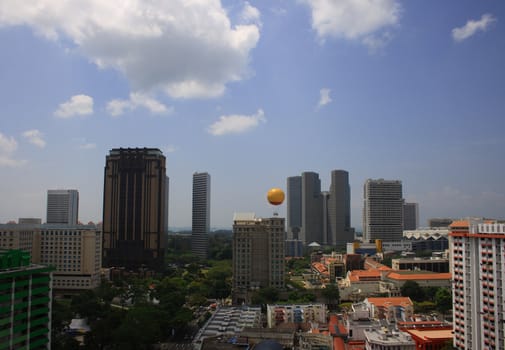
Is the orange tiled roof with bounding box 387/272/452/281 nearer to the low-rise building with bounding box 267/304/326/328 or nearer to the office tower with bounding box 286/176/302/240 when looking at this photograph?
the low-rise building with bounding box 267/304/326/328

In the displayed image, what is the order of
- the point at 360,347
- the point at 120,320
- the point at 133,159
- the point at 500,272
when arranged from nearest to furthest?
the point at 500,272
the point at 360,347
the point at 120,320
the point at 133,159

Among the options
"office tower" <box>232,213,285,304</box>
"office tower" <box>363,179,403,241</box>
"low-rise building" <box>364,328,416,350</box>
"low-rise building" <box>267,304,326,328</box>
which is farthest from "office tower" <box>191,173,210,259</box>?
"low-rise building" <box>364,328,416,350</box>

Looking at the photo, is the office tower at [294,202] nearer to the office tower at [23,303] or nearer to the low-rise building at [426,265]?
the low-rise building at [426,265]

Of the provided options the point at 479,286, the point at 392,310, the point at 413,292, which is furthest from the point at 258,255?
the point at 479,286

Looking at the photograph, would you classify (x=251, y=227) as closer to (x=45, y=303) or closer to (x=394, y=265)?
(x=394, y=265)

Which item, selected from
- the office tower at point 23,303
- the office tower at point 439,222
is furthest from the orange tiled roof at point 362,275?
the office tower at point 439,222

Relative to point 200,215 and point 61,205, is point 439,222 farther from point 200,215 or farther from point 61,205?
point 61,205

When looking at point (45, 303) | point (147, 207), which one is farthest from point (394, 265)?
point (45, 303)
